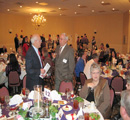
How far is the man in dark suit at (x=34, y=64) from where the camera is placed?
3221mm

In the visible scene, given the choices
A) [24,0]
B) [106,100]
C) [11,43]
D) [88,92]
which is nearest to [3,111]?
[88,92]

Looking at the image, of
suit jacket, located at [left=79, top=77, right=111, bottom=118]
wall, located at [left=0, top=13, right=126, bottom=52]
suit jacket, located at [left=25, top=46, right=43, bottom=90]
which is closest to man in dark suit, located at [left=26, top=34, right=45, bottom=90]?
suit jacket, located at [left=25, top=46, right=43, bottom=90]

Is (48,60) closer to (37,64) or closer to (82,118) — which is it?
(37,64)

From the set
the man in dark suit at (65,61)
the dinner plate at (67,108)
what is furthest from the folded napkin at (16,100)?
the man in dark suit at (65,61)

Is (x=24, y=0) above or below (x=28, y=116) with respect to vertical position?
above

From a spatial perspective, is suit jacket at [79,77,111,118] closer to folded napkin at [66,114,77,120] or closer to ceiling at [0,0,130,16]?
folded napkin at [66,114,77,120]

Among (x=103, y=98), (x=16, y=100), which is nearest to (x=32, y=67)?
(x=16, y=100)

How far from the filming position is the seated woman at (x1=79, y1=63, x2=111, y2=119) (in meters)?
2.70

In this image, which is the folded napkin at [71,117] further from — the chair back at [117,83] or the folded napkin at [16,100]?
the chair back at [117,83]

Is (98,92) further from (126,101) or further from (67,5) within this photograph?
(67,5)

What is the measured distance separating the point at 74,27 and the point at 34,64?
54.6 feet

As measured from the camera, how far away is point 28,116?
204 centimetres

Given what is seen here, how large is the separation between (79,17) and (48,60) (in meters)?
14.2

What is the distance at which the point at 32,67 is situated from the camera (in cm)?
327
